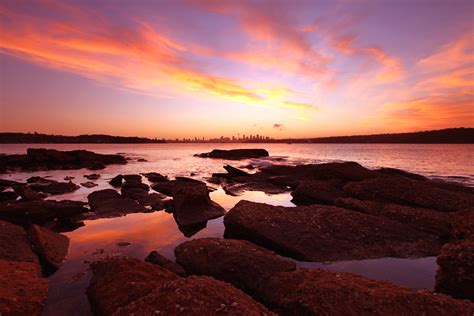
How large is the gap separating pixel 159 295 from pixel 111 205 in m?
12.1

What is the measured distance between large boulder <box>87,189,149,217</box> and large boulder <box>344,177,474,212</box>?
13.1 metres

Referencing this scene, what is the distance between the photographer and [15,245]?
8445 millimetres

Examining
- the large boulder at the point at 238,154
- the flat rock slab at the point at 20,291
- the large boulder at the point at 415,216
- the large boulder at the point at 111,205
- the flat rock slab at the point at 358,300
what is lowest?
the large boulder at the point at 238,154

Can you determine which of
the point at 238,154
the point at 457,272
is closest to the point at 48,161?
the point at 238,154

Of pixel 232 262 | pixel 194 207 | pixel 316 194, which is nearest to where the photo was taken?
pixel 232 262

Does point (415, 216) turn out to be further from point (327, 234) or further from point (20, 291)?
point (20, 291)

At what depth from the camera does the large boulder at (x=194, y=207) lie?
13.7 meters

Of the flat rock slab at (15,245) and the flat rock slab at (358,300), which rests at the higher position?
the flat rock slab at (358,300)

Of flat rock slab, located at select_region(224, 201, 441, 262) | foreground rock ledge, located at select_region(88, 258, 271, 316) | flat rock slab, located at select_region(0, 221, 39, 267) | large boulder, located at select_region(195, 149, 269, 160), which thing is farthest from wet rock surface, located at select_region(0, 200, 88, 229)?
large boulder, located at select_region(195, 149, 269, 160)

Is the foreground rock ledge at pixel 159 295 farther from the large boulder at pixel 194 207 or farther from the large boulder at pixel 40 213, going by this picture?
the large boulder at pixel 40 213

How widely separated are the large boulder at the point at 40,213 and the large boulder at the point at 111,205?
1.16m

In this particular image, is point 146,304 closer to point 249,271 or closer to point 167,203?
point 249,271

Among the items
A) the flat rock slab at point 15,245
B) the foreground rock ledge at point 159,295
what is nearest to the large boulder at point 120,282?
the foreground rock ledge at point 159,295

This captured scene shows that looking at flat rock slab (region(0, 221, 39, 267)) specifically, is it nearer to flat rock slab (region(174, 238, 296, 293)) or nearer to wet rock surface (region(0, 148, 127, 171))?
flat rock slab (region(174, 238, 296, 293))
